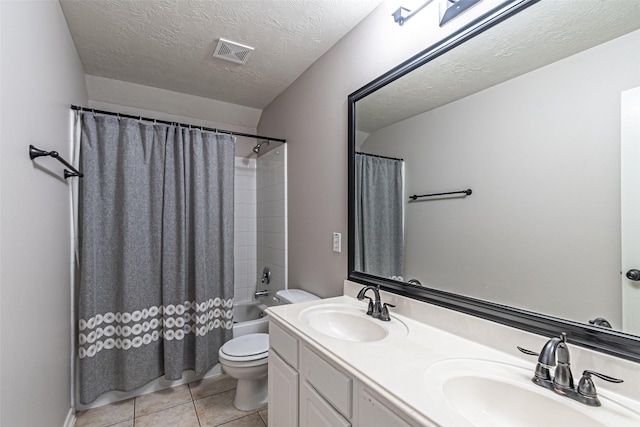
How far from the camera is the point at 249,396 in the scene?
1.93 meters

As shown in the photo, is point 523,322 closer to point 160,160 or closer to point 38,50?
point 38,50

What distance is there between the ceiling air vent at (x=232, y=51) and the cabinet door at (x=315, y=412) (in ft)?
6.62

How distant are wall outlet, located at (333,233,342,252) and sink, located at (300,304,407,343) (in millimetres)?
414

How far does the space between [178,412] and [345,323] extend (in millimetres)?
1366

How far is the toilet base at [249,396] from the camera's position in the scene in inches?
75.9

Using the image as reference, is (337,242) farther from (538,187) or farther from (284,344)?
(538,187)

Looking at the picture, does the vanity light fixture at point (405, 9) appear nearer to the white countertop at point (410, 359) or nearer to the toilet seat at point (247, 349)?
the white countertop at point (410, 359)

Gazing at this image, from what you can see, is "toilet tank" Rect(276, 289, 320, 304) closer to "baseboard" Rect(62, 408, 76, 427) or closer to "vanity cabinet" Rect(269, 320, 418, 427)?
"vanity cabinet" Rect(269, 320, 418, 427)

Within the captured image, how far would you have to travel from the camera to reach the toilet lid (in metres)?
1.87

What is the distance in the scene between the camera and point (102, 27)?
1.75 m

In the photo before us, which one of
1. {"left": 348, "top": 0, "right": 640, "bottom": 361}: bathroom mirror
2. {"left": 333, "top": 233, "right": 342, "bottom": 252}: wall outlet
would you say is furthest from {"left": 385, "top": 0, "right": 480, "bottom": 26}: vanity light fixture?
{"left": 333, "top": 233, "right": 342, "bottom": 252}: wall outlet

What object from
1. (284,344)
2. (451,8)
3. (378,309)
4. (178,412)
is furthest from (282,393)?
(451,8)

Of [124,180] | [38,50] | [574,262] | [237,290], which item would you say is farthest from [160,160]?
[574,262]

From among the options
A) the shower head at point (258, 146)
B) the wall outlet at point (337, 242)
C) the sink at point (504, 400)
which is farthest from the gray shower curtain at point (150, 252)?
the sink at point (504, 400)
